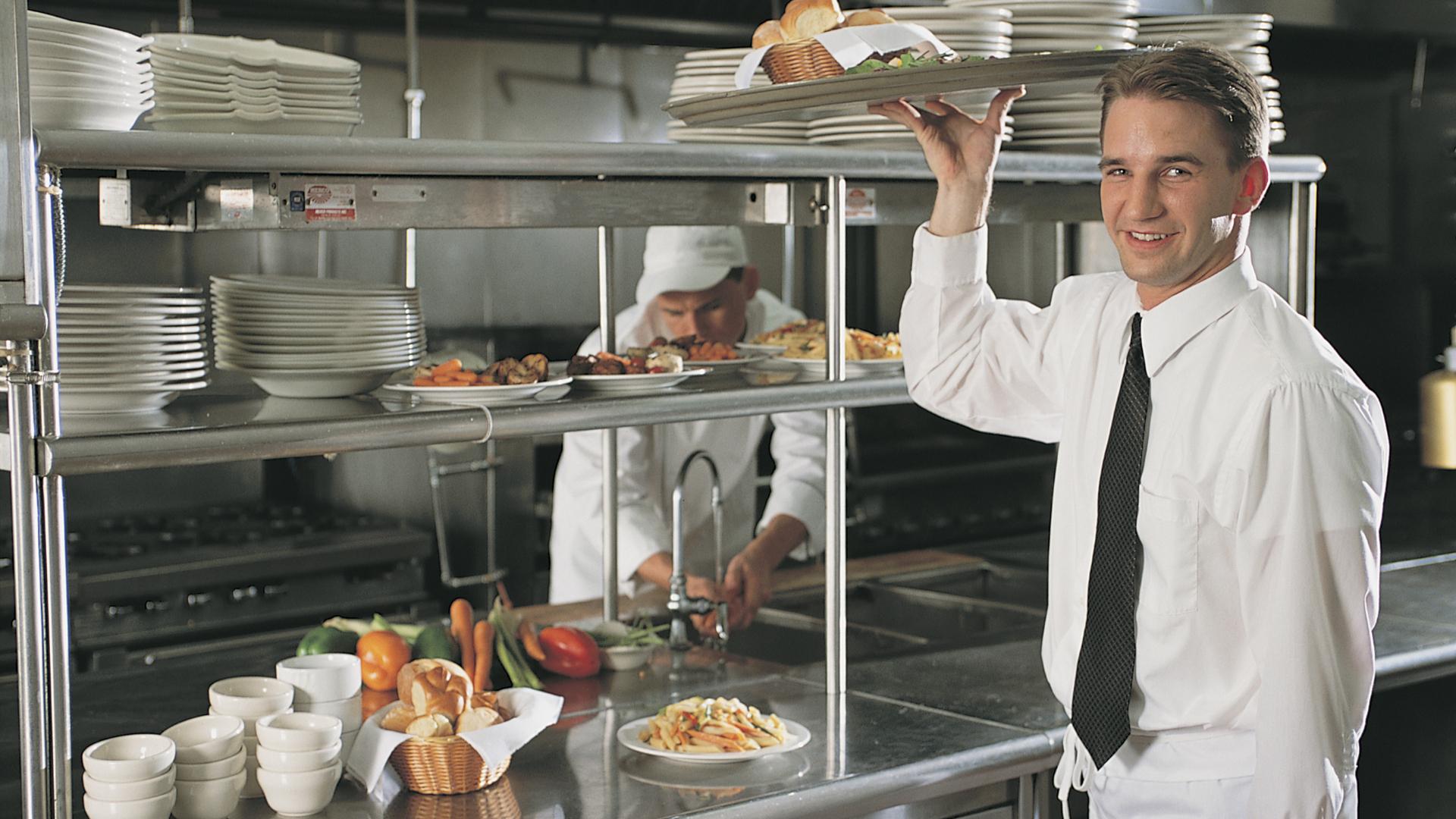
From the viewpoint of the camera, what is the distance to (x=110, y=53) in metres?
Answer: 2.02

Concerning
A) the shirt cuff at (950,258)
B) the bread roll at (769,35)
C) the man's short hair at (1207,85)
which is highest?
the bread roll at (769,35)

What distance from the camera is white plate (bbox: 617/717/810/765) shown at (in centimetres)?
239

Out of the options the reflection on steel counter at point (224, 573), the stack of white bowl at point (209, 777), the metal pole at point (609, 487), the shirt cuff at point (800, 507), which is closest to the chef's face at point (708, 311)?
the shirt cuff at point (800, 507)

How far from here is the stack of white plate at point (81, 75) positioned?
1.95m

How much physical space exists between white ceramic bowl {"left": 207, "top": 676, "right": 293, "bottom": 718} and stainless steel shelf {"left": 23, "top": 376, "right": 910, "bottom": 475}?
0.35 m

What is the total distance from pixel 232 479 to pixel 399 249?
2.87 feet

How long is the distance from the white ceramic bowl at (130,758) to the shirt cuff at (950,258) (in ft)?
4.23

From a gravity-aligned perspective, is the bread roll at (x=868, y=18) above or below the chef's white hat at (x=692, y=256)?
above

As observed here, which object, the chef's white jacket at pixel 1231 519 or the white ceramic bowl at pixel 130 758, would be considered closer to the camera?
the chef's white jacket at pixel 1231 519

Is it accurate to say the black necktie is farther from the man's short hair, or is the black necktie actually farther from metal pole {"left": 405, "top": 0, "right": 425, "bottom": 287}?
metal pole {"left": 405, "top": 0, "right": 425, "bottom": 287}

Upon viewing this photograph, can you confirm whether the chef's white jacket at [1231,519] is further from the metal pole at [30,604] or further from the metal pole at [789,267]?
the metal pole at [789,267]

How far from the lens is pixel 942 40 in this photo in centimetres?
258

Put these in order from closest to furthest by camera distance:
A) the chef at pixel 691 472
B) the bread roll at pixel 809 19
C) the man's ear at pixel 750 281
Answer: the bread roll at pixel 809 19, the chef at pixel 691 472, the man's ear at pixel 750 281

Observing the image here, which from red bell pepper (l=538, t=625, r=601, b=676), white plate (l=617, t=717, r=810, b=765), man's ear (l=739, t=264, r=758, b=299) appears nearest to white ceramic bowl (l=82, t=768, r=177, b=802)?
white plate (l=617, t=717, r=810, b=765)
